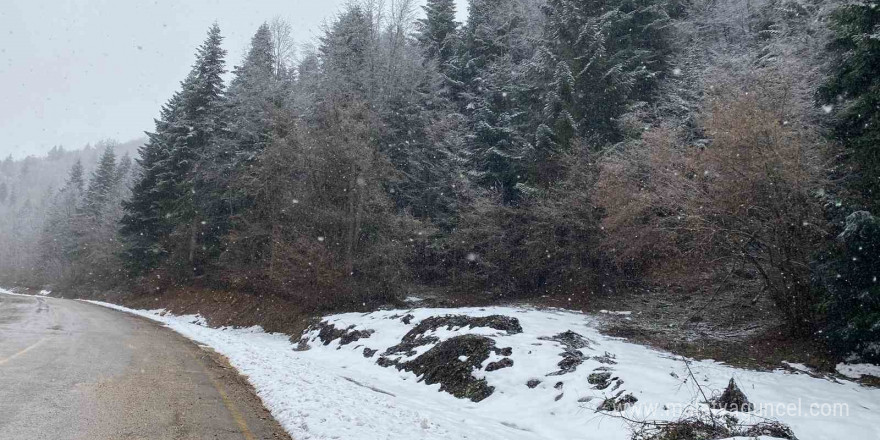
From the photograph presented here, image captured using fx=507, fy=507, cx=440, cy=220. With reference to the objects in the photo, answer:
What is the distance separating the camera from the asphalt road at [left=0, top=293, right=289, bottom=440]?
5.80m

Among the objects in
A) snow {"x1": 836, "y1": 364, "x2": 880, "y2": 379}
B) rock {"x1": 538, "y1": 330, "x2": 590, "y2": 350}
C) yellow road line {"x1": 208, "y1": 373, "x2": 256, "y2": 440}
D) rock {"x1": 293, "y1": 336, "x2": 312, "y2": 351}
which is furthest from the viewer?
rock {"x1": 293, "y1": 336, "x2": 312, "y2": 351}

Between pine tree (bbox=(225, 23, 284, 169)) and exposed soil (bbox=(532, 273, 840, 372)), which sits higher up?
pine tree (bbox=(225, 23, 284, 169))

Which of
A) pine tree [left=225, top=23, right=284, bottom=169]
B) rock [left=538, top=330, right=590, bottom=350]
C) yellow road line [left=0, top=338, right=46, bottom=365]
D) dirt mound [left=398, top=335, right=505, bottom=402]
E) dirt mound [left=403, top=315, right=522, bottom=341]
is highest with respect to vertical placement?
pine tree [left=225, top=23, right=284, bottom=169]

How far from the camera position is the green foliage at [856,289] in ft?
37.0

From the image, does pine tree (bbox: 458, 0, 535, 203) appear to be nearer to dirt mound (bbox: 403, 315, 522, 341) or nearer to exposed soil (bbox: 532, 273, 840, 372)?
exposed soil (bbox: 532, 273, 840, 372)

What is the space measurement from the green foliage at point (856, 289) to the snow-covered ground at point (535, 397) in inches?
65.1

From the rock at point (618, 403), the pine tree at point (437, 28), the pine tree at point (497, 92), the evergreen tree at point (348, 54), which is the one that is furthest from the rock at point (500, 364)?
the pine tree at point (437, 28)

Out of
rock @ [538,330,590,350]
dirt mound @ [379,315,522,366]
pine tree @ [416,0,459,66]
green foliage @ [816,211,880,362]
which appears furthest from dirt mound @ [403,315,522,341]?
pine tree @ [416,0,459,66]

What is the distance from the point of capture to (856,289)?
11992 millimetres

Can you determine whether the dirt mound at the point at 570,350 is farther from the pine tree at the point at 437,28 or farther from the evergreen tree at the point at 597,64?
the pine tree at the point at 437,28

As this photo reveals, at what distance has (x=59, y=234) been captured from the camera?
68188 mm

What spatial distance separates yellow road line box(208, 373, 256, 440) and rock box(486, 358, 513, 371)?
5328mm

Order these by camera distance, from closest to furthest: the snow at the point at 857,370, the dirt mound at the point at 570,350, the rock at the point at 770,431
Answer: the rock at the point at 770,431 < the dirt mound at the point at 570,350 < the snow at the point at 857,370

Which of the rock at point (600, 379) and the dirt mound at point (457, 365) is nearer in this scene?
the rock at point (600, 379)
